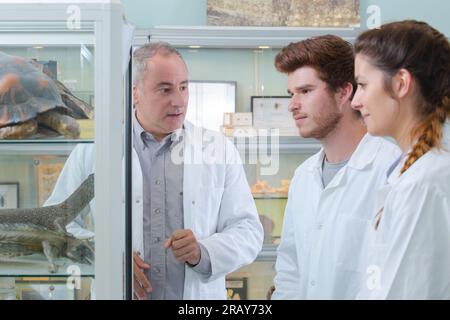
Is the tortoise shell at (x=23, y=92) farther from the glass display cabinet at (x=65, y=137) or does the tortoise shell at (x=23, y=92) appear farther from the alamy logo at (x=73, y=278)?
the alamy logo at (x=73, y=278)

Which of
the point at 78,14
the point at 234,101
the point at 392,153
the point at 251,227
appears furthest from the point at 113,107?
the point at 392,153

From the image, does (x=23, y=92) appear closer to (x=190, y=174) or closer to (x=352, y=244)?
(x=190, y=174)

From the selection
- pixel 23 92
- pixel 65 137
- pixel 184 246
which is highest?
pixel 23 92

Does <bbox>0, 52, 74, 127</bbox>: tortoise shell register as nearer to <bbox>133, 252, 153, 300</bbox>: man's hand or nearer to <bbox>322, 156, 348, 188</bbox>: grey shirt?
<bbox>133, 252, 153, 300</bbox>: man's hand

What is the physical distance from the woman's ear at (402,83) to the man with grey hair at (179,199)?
54 cm

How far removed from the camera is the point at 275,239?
1920mm

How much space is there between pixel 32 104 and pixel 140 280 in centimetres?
64

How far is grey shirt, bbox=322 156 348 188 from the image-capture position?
Result: 1.83 meters

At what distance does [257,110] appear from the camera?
1.97 meters

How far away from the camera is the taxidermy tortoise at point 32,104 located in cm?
164

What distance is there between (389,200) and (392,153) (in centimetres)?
14

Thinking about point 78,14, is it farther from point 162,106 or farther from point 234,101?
point 234,101

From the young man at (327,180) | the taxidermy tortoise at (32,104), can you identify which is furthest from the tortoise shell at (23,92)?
the young man at (327,180)

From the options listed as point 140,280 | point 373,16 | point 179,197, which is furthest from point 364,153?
point 140,280
